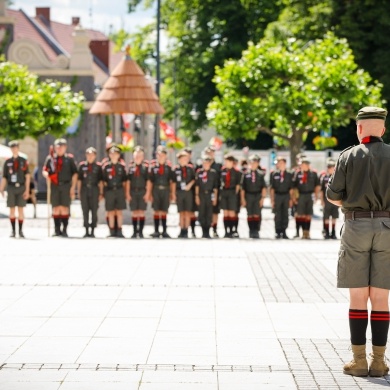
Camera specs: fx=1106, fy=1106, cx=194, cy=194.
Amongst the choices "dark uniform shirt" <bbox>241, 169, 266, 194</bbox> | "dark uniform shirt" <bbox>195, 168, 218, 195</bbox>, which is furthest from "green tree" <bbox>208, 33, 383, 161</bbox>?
"dark uniform shirt" <bbox>195, 168, 218, 195</bbox>

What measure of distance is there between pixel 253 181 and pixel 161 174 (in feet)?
6.25

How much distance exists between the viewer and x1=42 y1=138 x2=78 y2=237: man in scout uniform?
72.7 feet

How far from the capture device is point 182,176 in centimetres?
2238

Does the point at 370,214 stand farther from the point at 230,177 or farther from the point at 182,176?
the point at 230,177

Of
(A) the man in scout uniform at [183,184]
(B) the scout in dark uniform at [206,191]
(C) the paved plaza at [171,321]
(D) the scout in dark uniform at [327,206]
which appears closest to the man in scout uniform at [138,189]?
(A) the man in scout uniform at [183,184]

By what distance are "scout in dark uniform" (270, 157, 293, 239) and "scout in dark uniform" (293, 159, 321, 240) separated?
184 mm

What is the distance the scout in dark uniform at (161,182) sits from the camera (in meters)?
22.4

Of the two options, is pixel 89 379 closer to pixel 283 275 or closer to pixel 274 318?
pixel 274 318

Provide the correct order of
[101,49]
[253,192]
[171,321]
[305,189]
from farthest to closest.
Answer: [101,49] → [253,192] → [305,189] → [171,321]

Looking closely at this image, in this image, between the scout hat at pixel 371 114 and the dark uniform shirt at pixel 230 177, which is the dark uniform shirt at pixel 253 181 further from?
the scout hat at pixel 371 114

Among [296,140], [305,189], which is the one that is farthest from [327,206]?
[296,140]

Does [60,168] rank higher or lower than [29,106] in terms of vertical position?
lower

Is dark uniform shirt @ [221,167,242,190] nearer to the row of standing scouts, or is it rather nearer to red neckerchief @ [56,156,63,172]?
the row of standing scouts

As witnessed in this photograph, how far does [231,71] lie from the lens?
39.5m
